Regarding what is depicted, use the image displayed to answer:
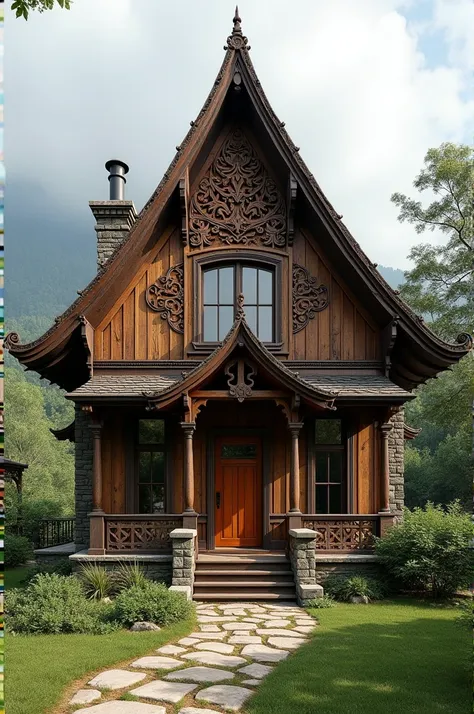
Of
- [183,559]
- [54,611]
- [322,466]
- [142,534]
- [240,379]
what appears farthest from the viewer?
[322,466]

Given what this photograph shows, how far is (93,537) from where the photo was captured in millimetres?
10867

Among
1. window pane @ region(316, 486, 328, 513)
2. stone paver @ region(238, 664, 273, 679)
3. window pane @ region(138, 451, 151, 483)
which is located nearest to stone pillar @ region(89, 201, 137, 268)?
window pane @ region(138, 451, 151, 483)

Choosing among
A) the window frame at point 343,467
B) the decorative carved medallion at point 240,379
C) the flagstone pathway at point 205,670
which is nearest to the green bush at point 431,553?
the window frame at point 343,467

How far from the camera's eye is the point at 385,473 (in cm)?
1155

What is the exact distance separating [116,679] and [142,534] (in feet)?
16.9

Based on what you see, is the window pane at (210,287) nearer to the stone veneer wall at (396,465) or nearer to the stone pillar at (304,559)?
the stone veneer wall at (396,465)

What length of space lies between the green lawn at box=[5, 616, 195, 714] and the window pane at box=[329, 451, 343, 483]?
5.03 metres

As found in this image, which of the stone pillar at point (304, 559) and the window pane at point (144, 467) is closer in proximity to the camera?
the stone pillar at point (304, 559)

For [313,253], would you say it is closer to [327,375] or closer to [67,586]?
[327,375]

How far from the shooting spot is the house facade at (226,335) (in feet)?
37.6

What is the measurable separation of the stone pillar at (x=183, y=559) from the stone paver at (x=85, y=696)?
436 cm

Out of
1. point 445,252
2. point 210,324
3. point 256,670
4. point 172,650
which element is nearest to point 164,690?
point 256,670

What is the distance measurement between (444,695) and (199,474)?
7.18 meters

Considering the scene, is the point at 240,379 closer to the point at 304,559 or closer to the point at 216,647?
the point at 304,559
